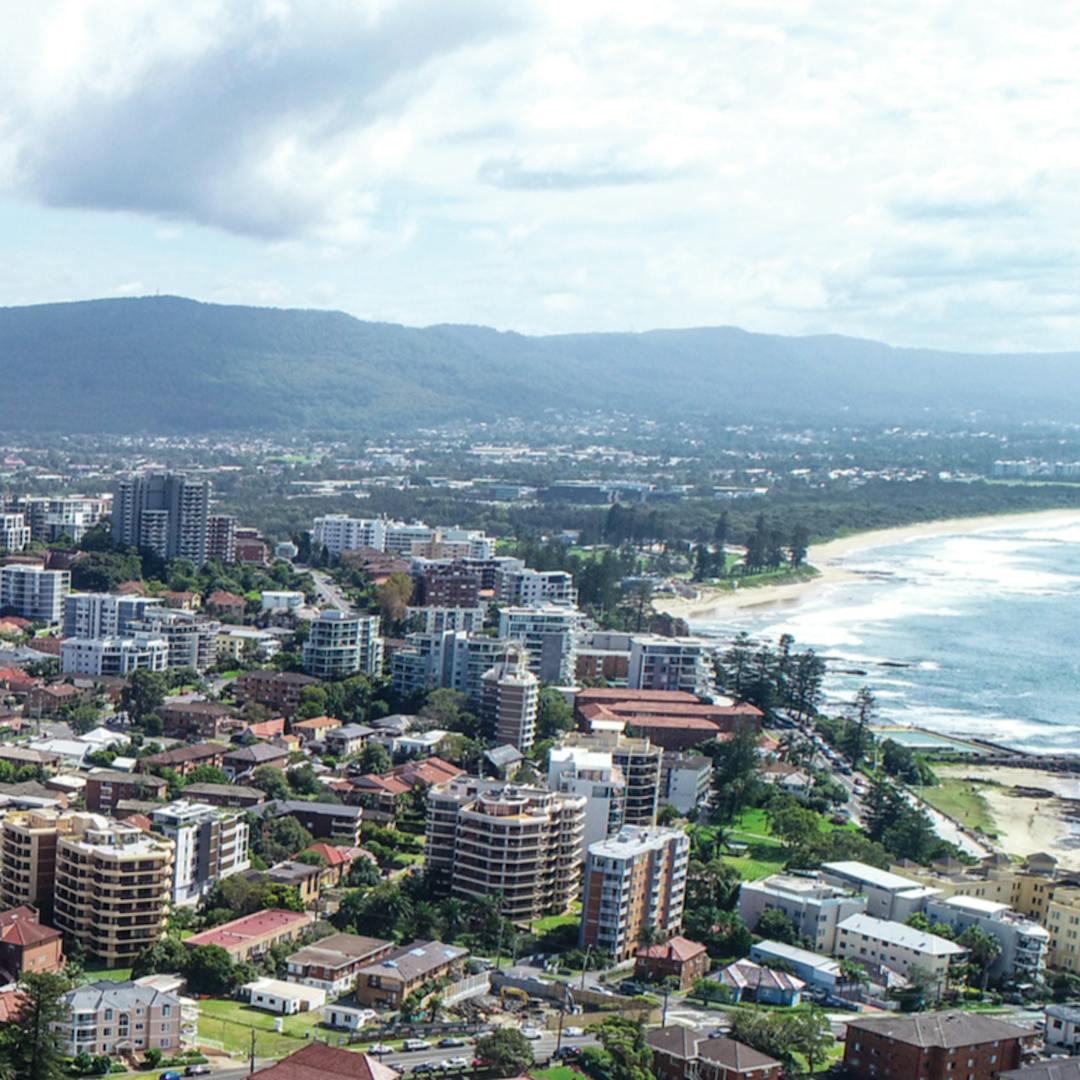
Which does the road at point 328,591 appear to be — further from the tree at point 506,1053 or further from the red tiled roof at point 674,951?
the tree at point 506,1053

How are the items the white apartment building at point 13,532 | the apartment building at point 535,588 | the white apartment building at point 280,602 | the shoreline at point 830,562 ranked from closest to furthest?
the white apartment building at point 280,602
the apartment building at point 535,588
the white apartment building at point 13,532
the shoreline at point 830,562

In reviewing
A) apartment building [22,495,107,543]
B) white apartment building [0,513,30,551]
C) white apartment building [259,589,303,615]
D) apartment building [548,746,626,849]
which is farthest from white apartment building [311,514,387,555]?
apartment building [548,746,626,849]

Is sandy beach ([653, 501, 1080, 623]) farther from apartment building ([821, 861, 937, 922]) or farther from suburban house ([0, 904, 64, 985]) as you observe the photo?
suburban house ([0, 904, 64, 985])

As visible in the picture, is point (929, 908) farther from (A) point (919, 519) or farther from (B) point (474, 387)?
(B) point (474, 387)

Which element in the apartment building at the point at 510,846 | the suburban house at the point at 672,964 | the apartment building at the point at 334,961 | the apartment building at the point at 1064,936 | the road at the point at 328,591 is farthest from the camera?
the road at the point at 328,591

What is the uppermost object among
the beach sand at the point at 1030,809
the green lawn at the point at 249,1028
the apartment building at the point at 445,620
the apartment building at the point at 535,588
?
the apartment building at the point at 535,588

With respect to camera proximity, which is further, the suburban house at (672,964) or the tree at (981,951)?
the tree at (981,951)

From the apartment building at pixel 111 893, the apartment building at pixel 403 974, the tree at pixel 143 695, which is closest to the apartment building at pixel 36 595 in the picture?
the tree at pixel 143 695

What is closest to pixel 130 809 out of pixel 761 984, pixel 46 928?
pixel 46 928
